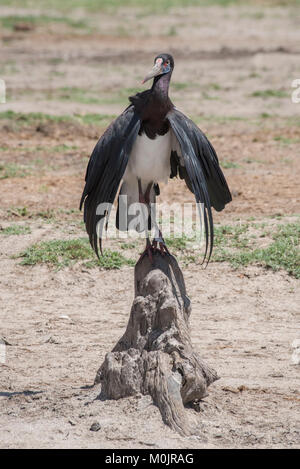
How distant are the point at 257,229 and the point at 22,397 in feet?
10.8

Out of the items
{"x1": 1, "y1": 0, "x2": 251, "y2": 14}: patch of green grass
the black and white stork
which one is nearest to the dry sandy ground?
the black and white stork

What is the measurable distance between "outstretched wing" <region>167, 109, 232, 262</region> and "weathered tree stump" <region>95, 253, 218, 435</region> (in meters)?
0.39

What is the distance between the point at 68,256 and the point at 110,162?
258cm

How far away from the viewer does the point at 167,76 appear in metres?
5.36

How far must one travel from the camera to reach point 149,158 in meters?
5.45

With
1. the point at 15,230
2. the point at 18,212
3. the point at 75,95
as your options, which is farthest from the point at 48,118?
the point at 15,230

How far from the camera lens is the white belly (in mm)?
5398

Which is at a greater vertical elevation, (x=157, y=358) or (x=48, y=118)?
(x=48, y=118)

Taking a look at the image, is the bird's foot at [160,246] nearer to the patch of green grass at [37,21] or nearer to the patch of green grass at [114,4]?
the patch of green grass at [37,21]

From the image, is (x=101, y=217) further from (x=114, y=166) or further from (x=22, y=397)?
(x=22, y=397)

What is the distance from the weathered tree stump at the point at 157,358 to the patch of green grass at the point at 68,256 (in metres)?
2.28

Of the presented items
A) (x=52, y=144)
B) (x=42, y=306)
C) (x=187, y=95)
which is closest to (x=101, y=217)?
(x=42, y=306)

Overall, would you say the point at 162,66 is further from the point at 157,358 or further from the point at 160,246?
the point at 157,358

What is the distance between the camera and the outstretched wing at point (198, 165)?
5184 mm
